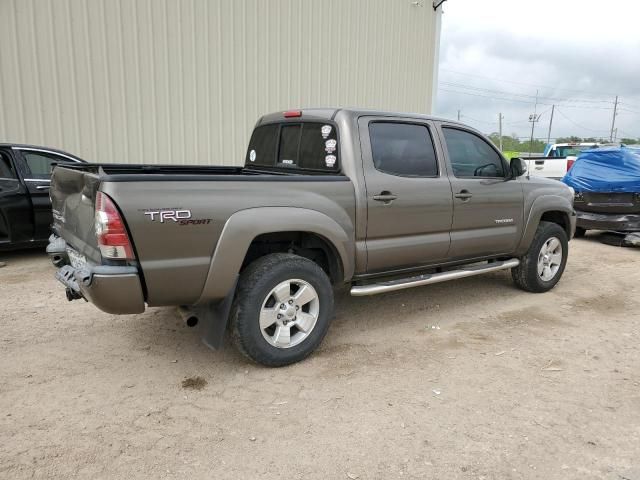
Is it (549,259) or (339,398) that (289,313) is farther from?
(549,259)

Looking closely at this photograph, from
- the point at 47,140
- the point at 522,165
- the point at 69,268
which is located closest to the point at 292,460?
the point at 69,268

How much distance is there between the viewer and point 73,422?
9.39ft

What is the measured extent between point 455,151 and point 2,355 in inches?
162

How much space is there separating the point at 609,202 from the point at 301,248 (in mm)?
7021

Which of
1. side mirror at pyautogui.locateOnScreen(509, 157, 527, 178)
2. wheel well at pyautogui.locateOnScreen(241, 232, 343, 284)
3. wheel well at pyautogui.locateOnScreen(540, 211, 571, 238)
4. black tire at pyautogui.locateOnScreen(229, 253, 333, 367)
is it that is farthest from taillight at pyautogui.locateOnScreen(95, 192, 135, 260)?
wheel well at pyautogui.locateOnScreen(540, 211, 571, 238)

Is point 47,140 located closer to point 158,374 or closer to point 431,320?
point 158,374

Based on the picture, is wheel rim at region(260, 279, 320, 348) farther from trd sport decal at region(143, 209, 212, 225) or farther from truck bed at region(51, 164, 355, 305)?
trd sport decal at region(143, 209, 212, 225)

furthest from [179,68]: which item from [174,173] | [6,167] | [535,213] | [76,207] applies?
[535,213]

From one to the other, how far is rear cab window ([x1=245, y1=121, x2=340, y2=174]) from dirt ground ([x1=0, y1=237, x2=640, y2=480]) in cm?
148

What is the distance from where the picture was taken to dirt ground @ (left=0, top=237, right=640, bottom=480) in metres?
2.56

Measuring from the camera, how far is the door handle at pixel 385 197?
3.91 meters

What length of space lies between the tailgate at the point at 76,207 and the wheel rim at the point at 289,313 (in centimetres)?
116

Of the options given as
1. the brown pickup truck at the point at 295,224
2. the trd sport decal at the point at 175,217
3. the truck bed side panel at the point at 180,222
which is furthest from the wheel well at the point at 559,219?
the trd sport decal at the point at 175,217

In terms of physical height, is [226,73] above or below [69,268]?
above
